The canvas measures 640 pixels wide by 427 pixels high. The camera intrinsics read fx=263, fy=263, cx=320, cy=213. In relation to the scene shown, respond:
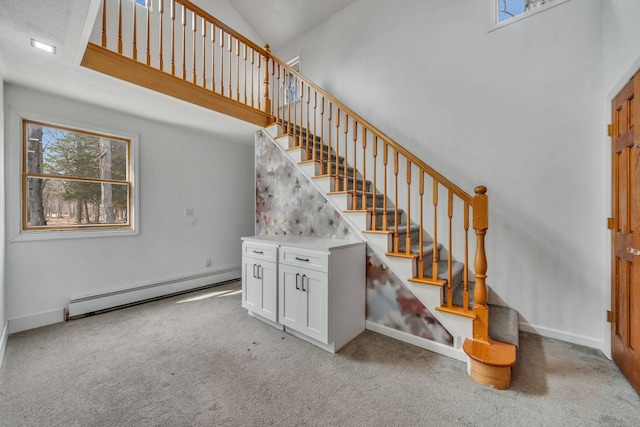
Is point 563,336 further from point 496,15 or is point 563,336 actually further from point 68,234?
point 68,234

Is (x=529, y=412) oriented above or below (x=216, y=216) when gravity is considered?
below

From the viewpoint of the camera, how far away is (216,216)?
422 cm

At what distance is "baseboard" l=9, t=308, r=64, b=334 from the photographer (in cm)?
249

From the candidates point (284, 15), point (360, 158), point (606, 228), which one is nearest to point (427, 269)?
point (606, 228)

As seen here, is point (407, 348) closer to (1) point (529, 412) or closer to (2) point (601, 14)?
(1) point (529, 412)

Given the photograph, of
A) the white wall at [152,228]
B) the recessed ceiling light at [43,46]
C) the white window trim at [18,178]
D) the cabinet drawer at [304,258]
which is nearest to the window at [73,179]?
the white window trim at [18,178]

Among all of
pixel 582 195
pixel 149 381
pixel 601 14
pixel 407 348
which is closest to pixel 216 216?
pixel 149 381

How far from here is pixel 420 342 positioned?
7.29ft

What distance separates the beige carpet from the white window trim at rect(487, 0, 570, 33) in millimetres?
2933

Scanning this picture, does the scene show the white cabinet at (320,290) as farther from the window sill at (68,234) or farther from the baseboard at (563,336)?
the window sill at (68,234)

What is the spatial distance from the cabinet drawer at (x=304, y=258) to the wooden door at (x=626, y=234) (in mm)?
1989

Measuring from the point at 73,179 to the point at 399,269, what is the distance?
354cm

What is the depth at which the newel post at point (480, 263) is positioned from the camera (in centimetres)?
183

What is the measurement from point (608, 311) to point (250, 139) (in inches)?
177
